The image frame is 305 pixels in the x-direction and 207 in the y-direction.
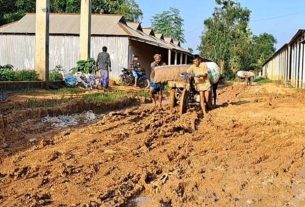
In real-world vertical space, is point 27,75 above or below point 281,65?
below

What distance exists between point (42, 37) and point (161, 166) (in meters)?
14.3

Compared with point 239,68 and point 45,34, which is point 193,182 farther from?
point 239,68

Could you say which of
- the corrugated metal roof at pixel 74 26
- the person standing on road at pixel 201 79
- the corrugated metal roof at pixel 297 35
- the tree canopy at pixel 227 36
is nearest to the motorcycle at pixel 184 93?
the person standing on road at pixel 201 79

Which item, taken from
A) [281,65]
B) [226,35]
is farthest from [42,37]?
[226,35]

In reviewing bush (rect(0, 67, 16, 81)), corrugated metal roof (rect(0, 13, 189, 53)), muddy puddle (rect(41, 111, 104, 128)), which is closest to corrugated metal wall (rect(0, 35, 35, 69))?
corrugated metal roof (rect(0, 13, 189, 53))

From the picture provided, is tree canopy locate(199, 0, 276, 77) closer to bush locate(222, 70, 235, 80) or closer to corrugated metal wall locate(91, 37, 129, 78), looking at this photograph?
bush locate(222, 70, 235, 80)

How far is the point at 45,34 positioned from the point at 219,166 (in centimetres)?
1440

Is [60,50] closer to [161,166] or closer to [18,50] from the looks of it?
[18,50]

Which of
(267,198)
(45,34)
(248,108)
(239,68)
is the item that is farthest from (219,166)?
(239,68)

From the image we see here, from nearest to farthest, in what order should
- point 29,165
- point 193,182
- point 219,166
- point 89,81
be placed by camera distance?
point 193,182 < point 29,165 < point 219,166 < point 89,81

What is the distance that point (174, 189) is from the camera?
636cm

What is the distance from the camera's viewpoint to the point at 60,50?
3216cm

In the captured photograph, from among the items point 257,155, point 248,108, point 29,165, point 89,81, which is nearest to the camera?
point 29,165

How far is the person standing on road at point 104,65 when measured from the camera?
20125mm
